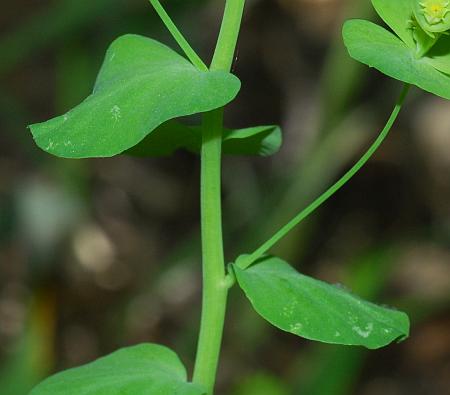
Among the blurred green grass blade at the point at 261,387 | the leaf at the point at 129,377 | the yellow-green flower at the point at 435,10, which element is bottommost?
the blurred green grass blade at the point at 261,387

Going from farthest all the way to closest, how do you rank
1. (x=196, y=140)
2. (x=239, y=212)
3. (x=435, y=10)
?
(x=239, y=212)
(x=196, y=140)
(x=435, y=10)

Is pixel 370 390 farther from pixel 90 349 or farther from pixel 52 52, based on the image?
pixel 52 52

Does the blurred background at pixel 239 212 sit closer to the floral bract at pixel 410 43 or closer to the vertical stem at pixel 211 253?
the vertical stem at pixel 211 253

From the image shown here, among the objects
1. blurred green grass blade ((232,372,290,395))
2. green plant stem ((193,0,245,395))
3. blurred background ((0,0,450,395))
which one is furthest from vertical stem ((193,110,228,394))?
blurred green grass blade ((232,372,290,395))

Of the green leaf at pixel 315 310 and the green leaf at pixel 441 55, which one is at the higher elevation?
the green leaf at pixel 441 55

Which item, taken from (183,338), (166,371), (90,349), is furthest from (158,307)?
(166,371)

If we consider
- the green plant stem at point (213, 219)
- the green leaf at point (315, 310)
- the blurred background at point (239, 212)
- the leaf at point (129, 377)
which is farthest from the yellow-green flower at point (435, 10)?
the blurred background at point (239, 212)

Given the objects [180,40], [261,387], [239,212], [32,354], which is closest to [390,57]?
[180,40]

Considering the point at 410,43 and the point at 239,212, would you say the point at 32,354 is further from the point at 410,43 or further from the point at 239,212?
the point at 410,43
